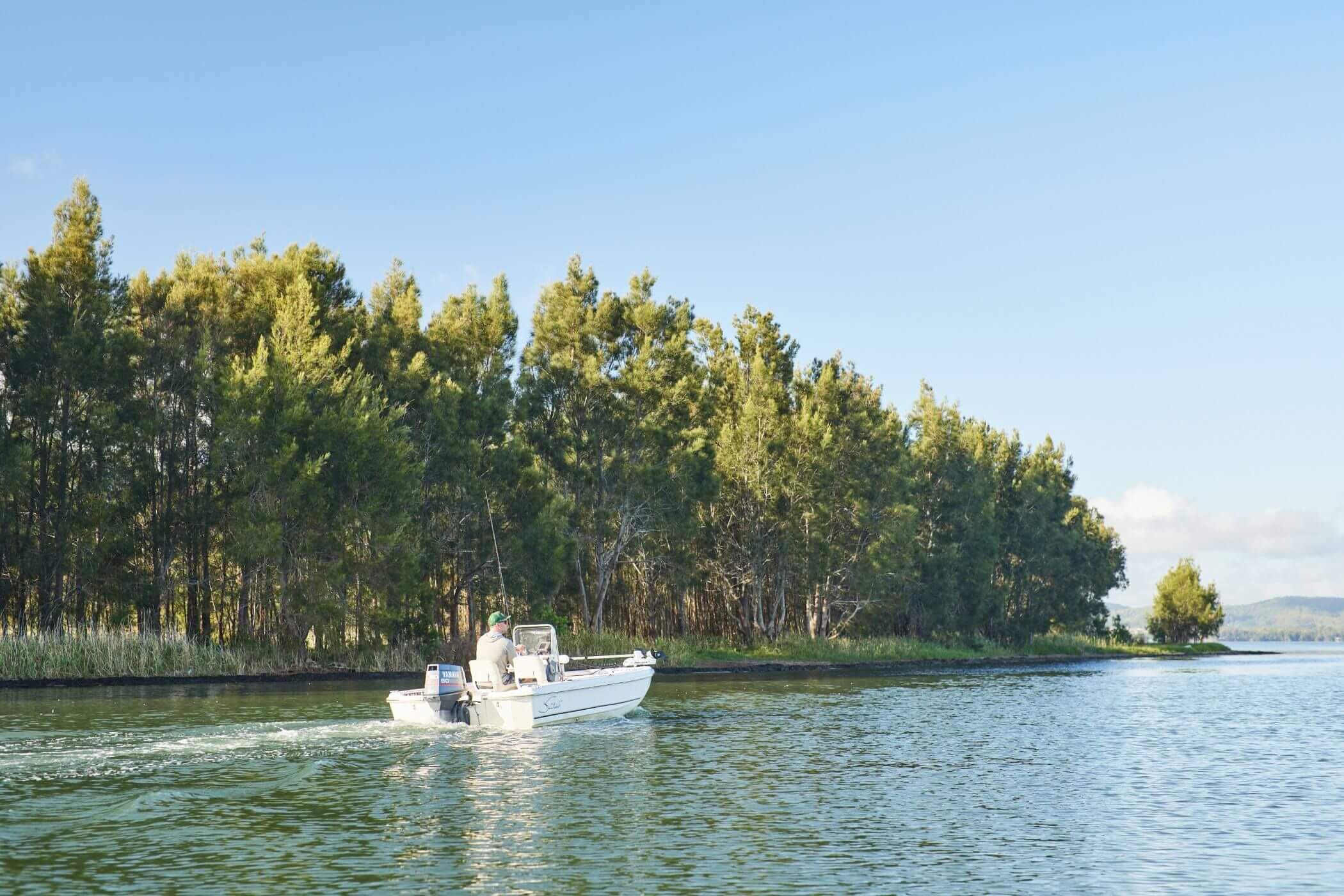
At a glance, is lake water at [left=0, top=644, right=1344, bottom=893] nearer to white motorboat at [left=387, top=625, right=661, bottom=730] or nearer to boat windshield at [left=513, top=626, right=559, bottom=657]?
white motorboat at [left=387, top=625, right=661, bottom=730]

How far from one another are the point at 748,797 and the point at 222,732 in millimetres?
14708

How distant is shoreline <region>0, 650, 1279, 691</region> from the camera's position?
48219mm

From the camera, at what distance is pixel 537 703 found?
109 ft

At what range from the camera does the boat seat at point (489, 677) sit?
108ft

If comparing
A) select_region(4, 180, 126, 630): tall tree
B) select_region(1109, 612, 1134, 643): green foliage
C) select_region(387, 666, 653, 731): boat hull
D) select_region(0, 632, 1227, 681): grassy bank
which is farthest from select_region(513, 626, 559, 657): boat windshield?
select_region(1109, 612, 1134, 643): green foliage

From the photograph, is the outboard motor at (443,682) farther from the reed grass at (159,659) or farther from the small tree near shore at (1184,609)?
the small tree near shore at (1184,609)

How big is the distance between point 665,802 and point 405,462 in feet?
136

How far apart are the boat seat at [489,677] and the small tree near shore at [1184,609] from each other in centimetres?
12479

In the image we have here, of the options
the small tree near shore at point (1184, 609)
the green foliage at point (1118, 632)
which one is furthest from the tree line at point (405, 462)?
the small tree near shore at point (1184, 609)

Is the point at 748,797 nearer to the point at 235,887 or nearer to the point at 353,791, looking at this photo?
the point at 353,791

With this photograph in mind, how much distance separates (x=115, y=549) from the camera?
5738 cm

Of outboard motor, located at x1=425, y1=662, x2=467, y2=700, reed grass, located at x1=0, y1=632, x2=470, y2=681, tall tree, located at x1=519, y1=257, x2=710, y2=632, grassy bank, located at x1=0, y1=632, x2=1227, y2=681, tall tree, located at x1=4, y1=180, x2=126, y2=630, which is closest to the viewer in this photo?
outboard motor, located at x1=425, y1=662, x2=467, y2=700

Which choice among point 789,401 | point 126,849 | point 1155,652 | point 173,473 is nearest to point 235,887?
point 126,849

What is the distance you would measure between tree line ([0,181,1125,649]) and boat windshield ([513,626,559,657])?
9636mm
